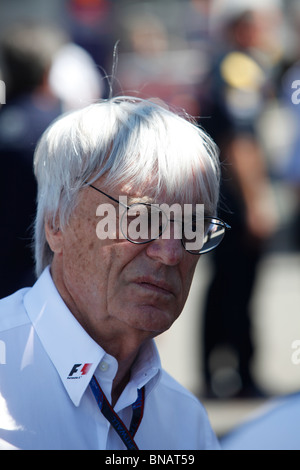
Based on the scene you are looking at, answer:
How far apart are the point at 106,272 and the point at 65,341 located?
0.22 metres

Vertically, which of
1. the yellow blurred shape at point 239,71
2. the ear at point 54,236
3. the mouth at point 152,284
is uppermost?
the yellow blurred shape at point 239,71

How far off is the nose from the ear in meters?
0.27

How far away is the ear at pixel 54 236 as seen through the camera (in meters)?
2.22

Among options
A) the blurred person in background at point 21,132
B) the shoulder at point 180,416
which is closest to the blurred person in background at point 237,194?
the blurred person in background at point 21,132

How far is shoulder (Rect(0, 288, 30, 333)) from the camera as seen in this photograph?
2.13 meters

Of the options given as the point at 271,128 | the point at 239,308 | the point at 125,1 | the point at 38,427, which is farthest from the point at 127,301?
the point at 125,1

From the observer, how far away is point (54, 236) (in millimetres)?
2232

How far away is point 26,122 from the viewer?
3.91m

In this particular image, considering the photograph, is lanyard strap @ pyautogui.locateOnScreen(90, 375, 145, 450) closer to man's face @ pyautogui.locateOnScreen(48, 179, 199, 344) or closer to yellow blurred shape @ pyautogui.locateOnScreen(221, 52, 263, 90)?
man's face @ pyautogui.locateOnScreen(48, 179, 199, 344)

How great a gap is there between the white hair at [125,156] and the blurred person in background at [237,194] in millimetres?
2010

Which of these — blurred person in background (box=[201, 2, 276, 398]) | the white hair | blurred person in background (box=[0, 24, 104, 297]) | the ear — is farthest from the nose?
blurred person in background (box=[201, 2, 276, 398])

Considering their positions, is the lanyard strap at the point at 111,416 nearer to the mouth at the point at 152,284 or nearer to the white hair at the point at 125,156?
the mouth at the point at 152,284

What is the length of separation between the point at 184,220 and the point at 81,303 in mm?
378

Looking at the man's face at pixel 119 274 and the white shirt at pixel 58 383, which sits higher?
the man's face at pixel 119 274
